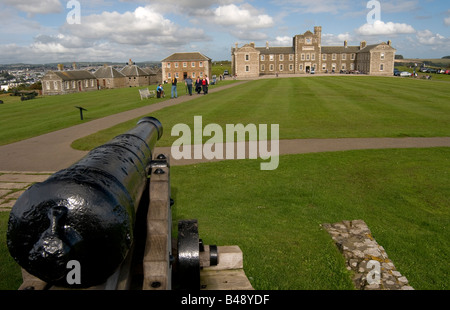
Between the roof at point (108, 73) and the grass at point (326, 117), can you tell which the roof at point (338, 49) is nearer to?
the roof at point (108, 73)

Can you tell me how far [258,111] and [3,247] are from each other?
637 inches

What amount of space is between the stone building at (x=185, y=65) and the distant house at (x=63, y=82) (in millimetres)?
18493

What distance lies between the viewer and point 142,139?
163 inches

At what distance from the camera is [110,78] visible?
8056 centimetres

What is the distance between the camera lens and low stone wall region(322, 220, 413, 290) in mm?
4402

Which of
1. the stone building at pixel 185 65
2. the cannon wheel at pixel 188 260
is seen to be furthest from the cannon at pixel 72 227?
the stone building at pixel 185 65

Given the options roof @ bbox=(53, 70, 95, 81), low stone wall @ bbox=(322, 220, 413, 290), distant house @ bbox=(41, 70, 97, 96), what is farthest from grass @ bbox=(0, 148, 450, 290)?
roof @ bbox=(53, 70, 95, 81)

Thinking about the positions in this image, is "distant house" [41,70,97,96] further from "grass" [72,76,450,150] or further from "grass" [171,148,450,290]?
"grass" [171,148,450,290]

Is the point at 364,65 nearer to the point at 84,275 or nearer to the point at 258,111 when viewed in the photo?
the point at 258,111

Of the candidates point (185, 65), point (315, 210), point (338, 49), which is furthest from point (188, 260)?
point (338, 49)

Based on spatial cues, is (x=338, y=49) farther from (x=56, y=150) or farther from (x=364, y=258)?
(x=364, y=258)

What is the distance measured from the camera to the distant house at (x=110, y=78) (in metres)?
80.8
